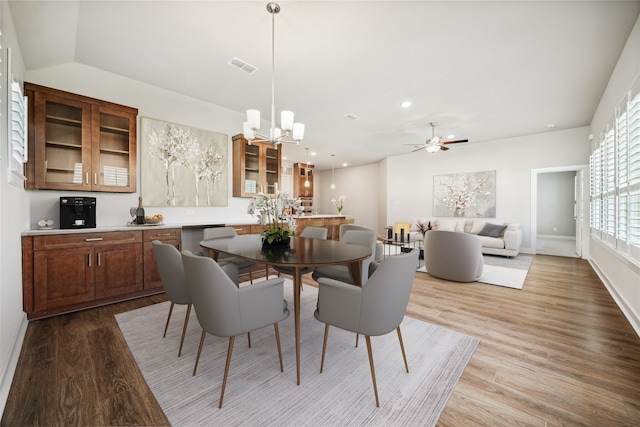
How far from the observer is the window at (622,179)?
7.92 ft

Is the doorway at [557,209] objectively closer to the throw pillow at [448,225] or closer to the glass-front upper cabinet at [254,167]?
the throw pillow at [448,225]

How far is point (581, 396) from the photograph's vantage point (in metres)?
1.57

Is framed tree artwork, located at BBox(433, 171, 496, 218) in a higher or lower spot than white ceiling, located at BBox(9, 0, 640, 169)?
lower

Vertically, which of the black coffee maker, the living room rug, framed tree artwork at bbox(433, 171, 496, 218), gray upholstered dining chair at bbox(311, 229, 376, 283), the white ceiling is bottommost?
the living room rug

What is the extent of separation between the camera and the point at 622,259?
2803mm

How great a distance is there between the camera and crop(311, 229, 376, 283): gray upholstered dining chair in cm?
256

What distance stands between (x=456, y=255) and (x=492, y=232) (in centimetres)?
312

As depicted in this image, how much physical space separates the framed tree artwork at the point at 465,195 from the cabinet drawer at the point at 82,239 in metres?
7.40

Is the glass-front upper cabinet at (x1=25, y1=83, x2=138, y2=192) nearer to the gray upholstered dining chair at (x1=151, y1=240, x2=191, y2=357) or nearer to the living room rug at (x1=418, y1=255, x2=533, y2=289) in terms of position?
the gray upholstered dining chair at (x1=151, y1=240, x2=191, y2=357)

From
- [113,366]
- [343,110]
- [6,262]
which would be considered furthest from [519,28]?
[6,262]

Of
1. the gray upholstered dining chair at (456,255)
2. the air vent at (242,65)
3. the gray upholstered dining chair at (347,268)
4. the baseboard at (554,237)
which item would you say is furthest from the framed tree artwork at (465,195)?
the air vent at (242,65)

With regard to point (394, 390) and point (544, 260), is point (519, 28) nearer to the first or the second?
point (394, 390)

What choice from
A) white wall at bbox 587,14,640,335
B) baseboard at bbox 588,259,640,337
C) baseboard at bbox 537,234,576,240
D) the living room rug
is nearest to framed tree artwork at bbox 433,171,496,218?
the living room rug

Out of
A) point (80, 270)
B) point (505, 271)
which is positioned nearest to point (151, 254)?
point (80, 270)
